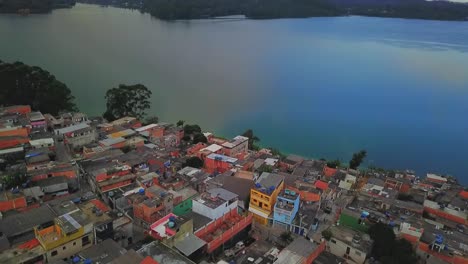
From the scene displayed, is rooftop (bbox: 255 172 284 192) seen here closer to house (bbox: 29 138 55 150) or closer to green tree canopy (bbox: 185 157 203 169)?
green tree canopy (bbox: 185 157 203 169)

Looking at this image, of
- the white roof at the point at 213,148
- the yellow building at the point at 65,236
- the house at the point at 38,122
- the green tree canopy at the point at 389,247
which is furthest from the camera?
the house at the point at 38,122

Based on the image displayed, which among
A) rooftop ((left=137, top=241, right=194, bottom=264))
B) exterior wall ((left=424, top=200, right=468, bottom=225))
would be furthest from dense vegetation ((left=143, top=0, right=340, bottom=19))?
rooftop ((left=137, top=241, right=194, bottom=264))

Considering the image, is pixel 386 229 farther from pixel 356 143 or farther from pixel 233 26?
pixel 233 26

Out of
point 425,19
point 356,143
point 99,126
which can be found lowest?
point 356,143

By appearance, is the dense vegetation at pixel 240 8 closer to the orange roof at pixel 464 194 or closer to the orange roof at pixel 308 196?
the orange roof at pixel 308 196

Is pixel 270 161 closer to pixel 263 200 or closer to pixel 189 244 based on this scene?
pixel 263 200

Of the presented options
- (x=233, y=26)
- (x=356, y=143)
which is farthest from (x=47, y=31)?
(x=356, y=143)

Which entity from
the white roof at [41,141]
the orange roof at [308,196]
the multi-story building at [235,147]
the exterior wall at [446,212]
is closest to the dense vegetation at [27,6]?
the white roof at [41,141]
